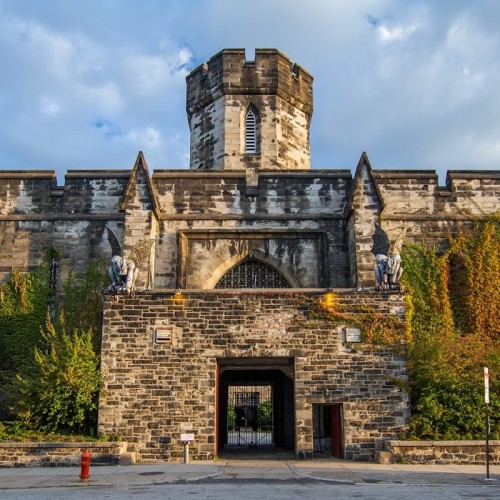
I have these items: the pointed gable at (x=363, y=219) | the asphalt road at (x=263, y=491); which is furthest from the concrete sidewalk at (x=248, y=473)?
the pointed gable at (x=363, y=219)

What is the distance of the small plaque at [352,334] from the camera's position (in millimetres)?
15734

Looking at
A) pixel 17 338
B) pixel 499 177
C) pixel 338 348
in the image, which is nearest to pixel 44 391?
pixel 17 338

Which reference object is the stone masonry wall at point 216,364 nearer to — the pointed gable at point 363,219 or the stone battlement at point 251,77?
the pointed gable at point 363,219

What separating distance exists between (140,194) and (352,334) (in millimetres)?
7407

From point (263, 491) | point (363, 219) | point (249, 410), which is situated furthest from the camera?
point (249, 410)

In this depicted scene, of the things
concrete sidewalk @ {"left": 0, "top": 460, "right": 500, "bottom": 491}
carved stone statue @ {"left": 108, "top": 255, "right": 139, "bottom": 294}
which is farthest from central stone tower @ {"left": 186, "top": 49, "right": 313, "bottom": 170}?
concrete sidewalk @ {"left": 0, "top": 460, "right": 500, "bottom": 491}

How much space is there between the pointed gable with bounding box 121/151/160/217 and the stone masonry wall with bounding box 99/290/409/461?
11.8ft

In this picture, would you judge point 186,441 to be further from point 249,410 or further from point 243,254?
point 249,410

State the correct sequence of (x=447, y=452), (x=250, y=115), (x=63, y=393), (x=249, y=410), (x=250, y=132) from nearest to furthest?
1. (x=447, y=452)
2. (x=63, y=393)
3. (x=250, y=132)
4. (x=250, y=115)
5. (x=249, y=410)

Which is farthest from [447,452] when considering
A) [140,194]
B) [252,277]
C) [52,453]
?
[140,194]

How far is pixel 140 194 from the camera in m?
18.7

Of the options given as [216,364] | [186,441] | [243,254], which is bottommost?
[186,441]

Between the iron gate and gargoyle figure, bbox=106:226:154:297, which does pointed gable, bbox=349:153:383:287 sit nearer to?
gargoyle figure, bbox=106:226:154:297

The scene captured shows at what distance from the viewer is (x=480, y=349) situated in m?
16.5
